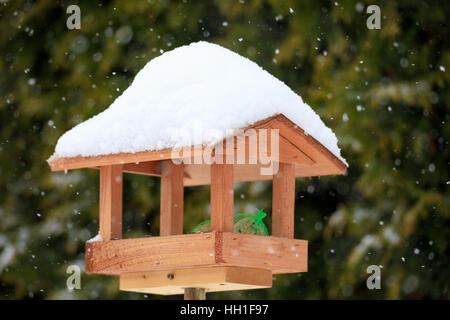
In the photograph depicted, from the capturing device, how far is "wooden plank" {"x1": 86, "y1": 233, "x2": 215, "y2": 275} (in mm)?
2684

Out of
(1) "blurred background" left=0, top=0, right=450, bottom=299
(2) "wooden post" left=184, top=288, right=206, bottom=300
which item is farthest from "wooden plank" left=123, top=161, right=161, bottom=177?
(1) "blurred background" left=0, top=0, right=450, bottom=299

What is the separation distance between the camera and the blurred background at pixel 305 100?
16.4 ft

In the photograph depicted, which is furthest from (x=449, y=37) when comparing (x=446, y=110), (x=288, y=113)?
(x=288, y=113)

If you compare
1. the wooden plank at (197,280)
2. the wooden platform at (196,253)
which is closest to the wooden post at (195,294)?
the wooden plank at (197,280)

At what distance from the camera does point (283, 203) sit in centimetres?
303

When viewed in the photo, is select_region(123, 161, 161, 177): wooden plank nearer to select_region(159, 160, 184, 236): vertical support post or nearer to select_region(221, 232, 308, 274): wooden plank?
select_region(159, 160, 184, 236): vertical support post

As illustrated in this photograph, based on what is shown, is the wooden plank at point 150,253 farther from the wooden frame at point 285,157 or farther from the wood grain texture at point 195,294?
the wooden frame at point 285,157

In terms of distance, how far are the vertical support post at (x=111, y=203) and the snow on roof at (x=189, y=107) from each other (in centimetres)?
19

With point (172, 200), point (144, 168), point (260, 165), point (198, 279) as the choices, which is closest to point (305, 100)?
A: point (260, 165)

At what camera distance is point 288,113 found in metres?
2.77

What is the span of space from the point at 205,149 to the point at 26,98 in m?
3.62

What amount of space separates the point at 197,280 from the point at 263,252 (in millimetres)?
246

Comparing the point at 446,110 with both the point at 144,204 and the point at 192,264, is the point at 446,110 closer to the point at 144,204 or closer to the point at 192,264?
the point at 144,204

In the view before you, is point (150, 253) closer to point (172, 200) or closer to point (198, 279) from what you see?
point (198, 279)
